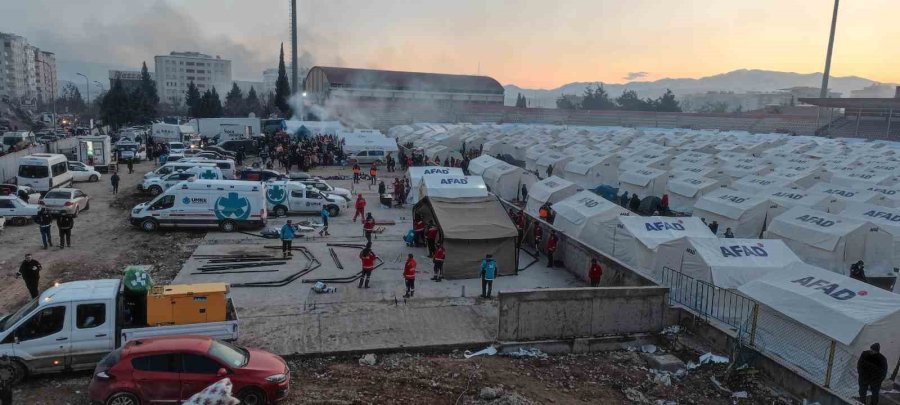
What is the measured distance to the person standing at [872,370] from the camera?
842 centimetres

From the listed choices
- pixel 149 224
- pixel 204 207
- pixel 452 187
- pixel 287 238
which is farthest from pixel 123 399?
pixel 452 187

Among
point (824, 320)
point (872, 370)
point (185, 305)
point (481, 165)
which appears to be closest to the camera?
point (872, 370)

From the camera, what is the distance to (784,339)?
1015 cm

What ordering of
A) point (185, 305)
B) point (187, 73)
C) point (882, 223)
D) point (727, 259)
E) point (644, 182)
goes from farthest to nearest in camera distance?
1. point (187, 73)
2. point (644, 182)
3. point (882, 223)
4. point (727, 259)
5. point (185, 305)

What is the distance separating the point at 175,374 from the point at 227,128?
4880cm

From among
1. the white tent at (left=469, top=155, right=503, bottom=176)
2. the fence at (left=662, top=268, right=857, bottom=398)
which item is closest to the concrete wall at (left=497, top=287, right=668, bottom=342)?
the fence at (left=662, top=268, right=857, bottom=398)

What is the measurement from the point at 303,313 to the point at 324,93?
7437 cm

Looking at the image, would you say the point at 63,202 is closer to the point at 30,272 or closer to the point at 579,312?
the point at 30,272

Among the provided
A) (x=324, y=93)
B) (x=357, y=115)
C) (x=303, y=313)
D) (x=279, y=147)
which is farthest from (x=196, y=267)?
(x=324, y=93)

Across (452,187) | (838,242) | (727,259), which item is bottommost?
(838,242)

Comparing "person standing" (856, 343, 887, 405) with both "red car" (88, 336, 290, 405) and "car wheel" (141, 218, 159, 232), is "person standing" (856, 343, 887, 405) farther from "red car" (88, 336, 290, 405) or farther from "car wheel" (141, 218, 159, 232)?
"car wheel" (141, 218, 159, 232)

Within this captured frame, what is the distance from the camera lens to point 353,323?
12.2 m

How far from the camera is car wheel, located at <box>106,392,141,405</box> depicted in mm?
7855

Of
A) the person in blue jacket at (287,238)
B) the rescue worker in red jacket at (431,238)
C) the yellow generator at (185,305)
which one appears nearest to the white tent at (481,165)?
the rescue worker in red jacket at (431,238)
